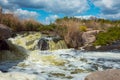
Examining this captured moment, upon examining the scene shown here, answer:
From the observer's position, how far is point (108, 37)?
22.8 m

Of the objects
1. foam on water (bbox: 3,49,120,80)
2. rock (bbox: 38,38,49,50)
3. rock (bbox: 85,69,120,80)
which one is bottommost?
foam on water (bbox: 3,49,120,80)

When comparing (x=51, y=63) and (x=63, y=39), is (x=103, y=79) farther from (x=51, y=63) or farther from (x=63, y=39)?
(x=63, y=39)

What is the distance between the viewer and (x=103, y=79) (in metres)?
8.24

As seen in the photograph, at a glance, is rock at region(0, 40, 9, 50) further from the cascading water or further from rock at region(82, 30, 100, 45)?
rock at region(82, 30, 100, 45)

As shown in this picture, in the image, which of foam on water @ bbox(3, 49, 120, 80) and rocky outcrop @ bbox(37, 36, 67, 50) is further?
rocky outcrop @ bbox(37, 36, 67, 50)

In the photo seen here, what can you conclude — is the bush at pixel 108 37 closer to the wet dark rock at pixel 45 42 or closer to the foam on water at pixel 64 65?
the wet dark rock at pixel 45 42

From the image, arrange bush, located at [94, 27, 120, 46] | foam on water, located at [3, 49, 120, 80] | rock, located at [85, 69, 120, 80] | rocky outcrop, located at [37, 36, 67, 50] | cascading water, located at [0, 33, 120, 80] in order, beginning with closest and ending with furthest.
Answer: rock, located at [85, 69, 120, 80], cascading water, located at [0, 33, 120, 80], foam on water, located at [3, 49, 120, 80], rocky outcrop, located at [37, 36, 67, 50], bush, located at [94, 27, 120, 46]

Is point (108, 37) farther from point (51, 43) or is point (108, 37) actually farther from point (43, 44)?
point (43, 44)

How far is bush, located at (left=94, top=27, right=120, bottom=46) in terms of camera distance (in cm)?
2237

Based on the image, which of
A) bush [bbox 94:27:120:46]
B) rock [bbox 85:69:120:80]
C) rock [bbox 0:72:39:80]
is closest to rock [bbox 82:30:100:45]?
bush [bbox 94:27:120:46]

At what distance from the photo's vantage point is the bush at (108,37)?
22.4 meters

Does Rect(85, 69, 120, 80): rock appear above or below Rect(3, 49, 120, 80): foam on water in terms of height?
above

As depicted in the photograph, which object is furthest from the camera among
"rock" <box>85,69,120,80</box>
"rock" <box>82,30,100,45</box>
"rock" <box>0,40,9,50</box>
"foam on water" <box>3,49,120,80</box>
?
"rock" <box>82,30,100,45</box>

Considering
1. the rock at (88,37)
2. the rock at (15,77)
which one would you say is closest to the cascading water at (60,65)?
the rock at (15,77)
